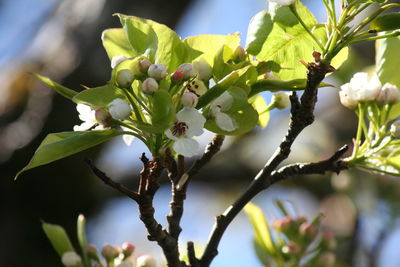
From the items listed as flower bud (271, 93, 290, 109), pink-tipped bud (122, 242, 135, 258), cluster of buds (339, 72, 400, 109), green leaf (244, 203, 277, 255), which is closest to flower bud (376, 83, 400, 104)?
cluster of buds (339, 72, 400, 109)

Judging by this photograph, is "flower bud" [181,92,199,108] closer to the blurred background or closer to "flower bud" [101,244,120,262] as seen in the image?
"flower bud" [101,244,120,262]

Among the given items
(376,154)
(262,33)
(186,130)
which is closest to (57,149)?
(186,130)

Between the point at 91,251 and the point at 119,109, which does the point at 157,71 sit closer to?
the point at 119,109

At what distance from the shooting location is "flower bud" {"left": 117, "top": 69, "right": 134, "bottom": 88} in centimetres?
74

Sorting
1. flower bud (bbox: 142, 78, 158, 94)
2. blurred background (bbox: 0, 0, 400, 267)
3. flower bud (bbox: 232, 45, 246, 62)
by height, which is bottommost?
blurred background (bbox: 0, 0, 400, 267)

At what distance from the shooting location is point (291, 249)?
122cm

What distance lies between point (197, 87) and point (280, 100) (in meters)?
0.18

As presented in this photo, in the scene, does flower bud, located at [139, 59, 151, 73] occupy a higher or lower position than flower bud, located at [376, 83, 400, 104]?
higher

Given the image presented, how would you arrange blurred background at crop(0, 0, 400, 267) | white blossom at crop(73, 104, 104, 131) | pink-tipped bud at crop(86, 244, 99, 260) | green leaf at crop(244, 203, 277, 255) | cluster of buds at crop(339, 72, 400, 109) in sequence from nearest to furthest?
1. white blossom at crop(73, 104, 104, 131)
2. cluster of buds at crop(339, 72, 400, 109)
3. pink-tipped bud at crop(86, 244, 99, 260)
4. green leaf at crop(244, 203, 277, 255)
5. blurred background at crop(0, 0, 400, 267)

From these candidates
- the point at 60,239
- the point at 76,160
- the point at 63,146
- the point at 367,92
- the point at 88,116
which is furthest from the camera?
the point at 76,160

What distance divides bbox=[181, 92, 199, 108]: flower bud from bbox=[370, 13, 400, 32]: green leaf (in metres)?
0.24

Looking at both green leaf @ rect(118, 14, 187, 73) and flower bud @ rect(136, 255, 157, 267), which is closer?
Answer: green leaf @ rect(118, 14, 187, 73)

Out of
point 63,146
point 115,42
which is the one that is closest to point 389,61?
point 115,42

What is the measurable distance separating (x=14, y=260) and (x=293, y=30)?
219 centimetres
